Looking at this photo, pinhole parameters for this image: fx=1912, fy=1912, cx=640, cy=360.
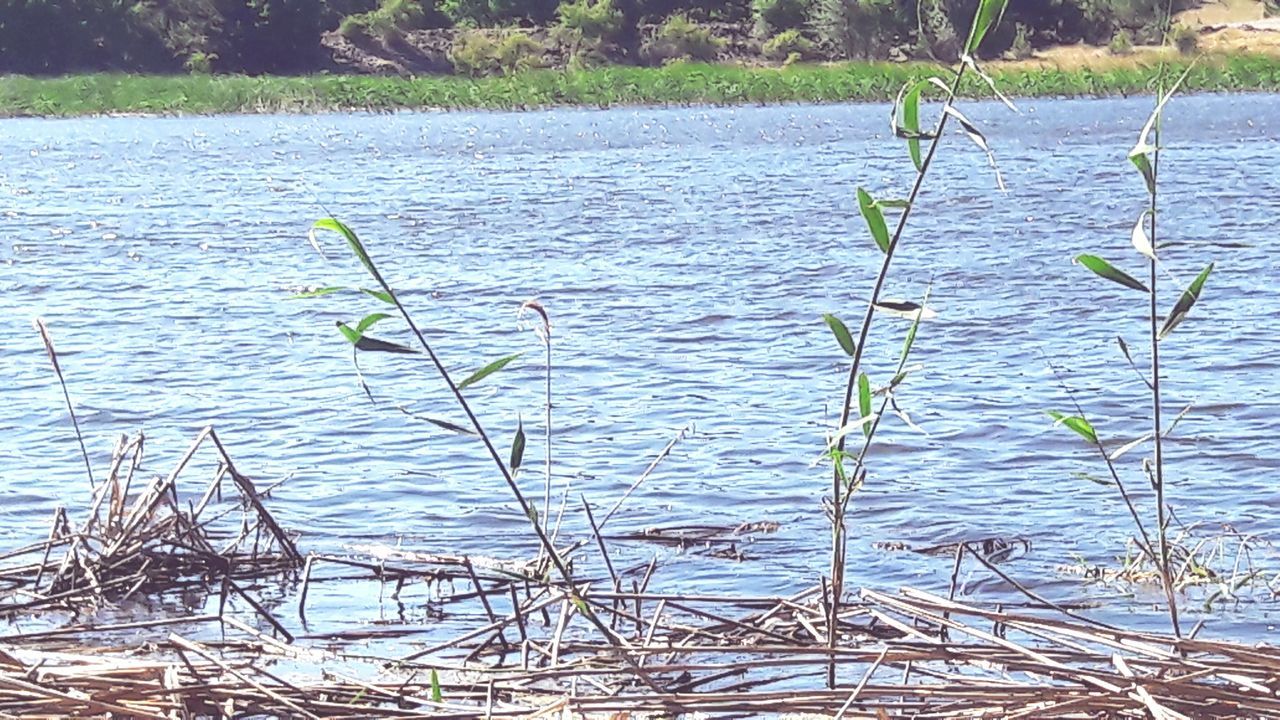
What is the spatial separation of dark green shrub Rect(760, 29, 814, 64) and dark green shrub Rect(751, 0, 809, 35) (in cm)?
106

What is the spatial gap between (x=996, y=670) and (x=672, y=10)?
3240 inches

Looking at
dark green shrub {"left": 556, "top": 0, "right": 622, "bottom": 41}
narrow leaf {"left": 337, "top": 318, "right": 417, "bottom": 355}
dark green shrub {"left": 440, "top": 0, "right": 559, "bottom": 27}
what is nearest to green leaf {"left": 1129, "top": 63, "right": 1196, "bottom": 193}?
narrow leaf {"left": 337, "top": 318, "right": 417, "bottom": 355}

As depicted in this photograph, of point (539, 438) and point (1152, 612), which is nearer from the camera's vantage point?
point (1152, 612)

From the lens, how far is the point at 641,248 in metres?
18.7

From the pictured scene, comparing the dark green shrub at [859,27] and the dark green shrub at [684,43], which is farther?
the dark green shrub at [684,43]

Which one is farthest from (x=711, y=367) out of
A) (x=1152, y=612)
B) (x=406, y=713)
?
(x=406, y=713)

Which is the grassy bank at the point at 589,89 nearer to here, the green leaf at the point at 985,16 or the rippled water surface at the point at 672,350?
the rippled water surface at the point at 672,350

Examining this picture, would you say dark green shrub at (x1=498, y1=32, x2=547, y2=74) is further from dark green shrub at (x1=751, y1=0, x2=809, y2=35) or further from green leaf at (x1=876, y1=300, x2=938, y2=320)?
green leaf at (x1=876, y1=300, x2=938, y2=320)

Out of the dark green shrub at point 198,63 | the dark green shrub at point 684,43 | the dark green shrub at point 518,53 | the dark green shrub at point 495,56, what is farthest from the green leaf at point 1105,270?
the dark green shrub at point 684,43

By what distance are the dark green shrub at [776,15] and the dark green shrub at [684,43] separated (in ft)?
6.30

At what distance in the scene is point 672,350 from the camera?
12.0m

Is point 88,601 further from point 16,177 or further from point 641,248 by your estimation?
point 16,177

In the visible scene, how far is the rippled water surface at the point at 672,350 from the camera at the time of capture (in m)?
7.67

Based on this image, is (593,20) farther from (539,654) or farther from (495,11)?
(539,654)
